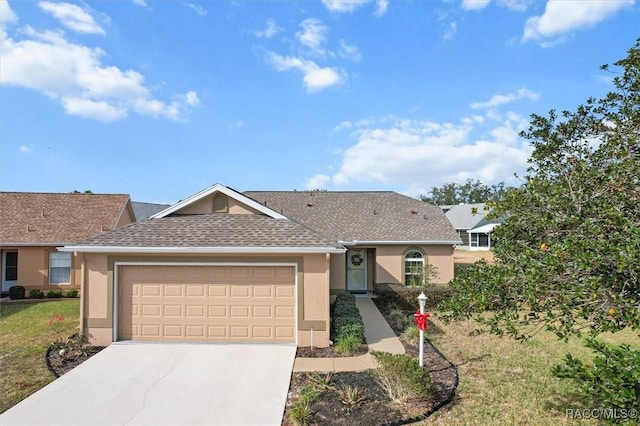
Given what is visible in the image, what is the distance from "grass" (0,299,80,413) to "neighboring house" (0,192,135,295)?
1.80 metres

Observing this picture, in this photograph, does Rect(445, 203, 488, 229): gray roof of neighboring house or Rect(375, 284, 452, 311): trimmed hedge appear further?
Rect(445, 203, 488, 229): gray roof of neighboring house

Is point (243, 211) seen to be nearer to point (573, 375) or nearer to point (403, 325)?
point (403, 325)

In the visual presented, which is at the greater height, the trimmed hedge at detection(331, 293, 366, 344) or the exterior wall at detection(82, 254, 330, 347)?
the exterior wall at detection(82, 254, 330, 347)

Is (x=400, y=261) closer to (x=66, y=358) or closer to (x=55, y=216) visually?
(x=66, y=358)

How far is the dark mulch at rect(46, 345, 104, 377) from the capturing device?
9.02m

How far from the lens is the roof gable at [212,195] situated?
13.0 meters

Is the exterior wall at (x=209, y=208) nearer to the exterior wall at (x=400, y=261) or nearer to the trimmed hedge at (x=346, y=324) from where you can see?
the trimmed hedge at (x=346, y=324)

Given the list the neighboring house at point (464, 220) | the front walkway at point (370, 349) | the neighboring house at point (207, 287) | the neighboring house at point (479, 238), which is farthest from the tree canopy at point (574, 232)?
the neighboring house at point (464, 220)

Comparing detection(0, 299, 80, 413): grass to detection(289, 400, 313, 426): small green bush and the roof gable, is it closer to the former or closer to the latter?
the roof gable

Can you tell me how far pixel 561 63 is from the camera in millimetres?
10188

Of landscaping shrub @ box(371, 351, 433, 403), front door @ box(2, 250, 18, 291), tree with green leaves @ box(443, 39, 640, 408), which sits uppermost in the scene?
tree with green leaves @ box(443, 39, 640, 408)

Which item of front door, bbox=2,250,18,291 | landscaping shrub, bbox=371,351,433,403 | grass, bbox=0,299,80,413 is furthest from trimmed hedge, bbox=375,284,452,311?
front door, bbox=2,250,18,291

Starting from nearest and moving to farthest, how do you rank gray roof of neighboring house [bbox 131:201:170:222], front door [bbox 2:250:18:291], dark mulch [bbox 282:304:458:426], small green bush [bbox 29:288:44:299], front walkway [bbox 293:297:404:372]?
1. dark mulch [bbox 282:304:458:426]
2. front walkway [bbox 293:297:404:372]
3. small green bush [bbox 29:288:44:299]
4. front door [bbox 2:250:18:291]
5. gray roof of neighboring house [bbox 131:201:170:222]

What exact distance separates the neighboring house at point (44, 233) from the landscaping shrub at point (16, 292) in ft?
1.27
